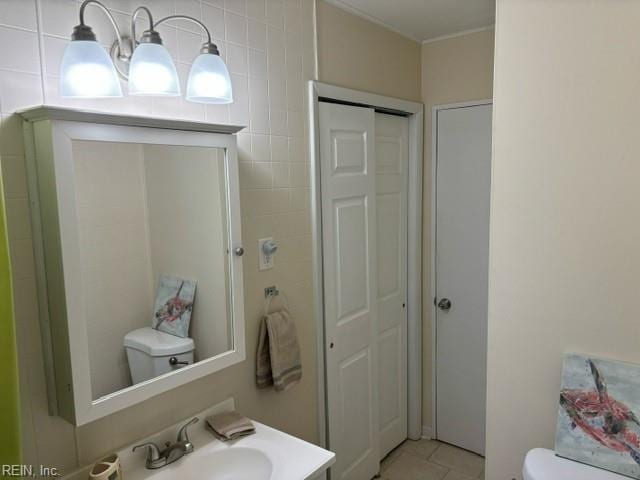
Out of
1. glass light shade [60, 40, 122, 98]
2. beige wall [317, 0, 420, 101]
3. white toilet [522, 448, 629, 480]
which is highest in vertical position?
beige wall [317, 0, 420, 101]

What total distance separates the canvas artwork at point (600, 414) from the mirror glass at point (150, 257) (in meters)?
1.17

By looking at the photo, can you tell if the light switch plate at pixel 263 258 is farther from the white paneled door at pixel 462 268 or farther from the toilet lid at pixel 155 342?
the white paneled door at pixel 462 268

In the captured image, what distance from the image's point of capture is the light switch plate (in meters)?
1.90

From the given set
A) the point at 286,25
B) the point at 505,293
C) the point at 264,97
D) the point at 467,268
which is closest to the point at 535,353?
the point at 505,293

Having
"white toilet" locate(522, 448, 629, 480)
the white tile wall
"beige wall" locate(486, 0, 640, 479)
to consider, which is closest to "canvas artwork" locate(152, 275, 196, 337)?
the white tile wall

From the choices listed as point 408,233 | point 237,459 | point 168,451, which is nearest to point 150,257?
point 168,451

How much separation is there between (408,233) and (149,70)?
1.99 metres

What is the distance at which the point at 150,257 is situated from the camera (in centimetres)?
148

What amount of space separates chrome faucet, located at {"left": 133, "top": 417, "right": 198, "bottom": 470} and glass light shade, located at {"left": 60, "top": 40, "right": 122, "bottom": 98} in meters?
1.06

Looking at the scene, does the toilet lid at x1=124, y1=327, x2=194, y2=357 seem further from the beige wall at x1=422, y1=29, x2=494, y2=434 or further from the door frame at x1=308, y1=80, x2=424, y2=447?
the beige wall at x1=422, y1=29, x2=494, y2=434

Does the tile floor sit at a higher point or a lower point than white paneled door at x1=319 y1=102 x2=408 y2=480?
lower

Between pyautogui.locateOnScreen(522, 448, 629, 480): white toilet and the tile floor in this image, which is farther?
the tile floor

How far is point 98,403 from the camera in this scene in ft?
4.29

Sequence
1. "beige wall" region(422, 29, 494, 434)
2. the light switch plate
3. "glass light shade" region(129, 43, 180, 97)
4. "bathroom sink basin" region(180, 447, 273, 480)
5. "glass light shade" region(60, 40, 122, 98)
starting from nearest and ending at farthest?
"glass light shade" region(60, 40, 122, 98) → "glass light shade" region(129, 43, 180, 97) → "bathroom sink basin" region(180, 447, 273, 480) → the light switch plate → "beige wall" region(422, 29, 494, 434)
